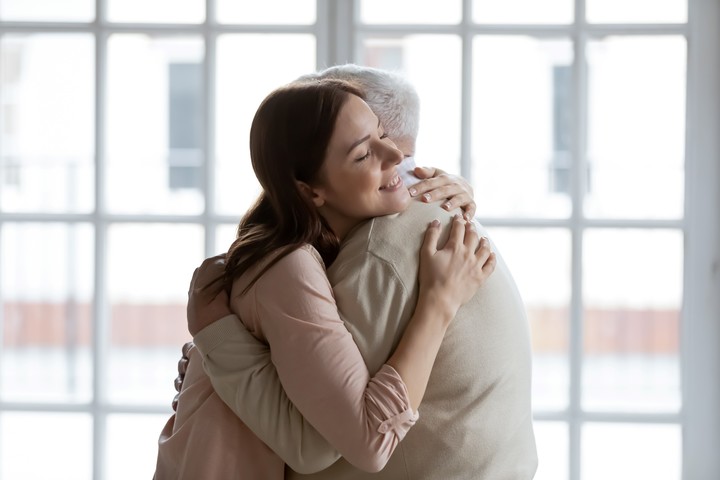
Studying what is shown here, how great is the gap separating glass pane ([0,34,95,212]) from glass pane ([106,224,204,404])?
774 millimetres

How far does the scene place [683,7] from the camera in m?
2.77

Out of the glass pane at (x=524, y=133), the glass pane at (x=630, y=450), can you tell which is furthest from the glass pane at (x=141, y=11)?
the glass pane at (x=524, y=133)

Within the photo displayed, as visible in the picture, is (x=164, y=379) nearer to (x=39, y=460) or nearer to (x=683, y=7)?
(x=39, y=460)

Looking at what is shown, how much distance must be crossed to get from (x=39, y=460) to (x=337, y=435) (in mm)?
5749

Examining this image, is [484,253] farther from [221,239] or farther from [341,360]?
[221,239]

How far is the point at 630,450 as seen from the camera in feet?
21.4

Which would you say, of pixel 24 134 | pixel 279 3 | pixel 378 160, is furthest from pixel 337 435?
pixel 24 134

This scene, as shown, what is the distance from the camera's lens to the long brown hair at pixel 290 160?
1493 mm

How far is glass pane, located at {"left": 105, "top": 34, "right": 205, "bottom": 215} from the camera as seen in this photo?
966 centimetres

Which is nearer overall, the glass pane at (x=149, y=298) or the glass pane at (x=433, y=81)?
the glass pane at (x=433, y=81)

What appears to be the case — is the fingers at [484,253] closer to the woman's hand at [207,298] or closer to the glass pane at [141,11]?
the woman's hand at [207,298]

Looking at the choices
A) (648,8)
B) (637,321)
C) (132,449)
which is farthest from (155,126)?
(648,8)

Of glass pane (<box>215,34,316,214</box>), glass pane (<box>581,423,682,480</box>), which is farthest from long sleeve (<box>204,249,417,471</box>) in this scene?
glass pane (<box>581,423,682,480</box>)

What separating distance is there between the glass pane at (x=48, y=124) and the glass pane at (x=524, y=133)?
4.11m
